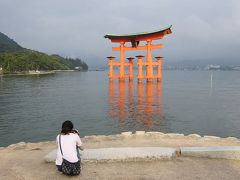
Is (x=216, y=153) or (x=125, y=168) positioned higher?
(x=216, y=153)

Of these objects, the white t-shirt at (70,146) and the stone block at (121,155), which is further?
the stone block at (121,155)

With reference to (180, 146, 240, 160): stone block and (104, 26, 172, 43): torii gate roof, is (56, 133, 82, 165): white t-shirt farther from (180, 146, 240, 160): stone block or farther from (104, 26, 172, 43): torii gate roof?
(104, 26, 172, 43): torii gate roof

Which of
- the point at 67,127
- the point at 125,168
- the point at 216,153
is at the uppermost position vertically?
the point at 67,127

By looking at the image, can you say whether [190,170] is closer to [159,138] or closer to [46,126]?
[159,138]

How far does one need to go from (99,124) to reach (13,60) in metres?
84.7

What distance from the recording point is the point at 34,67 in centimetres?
10788

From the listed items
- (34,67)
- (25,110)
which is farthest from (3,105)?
(34,67)

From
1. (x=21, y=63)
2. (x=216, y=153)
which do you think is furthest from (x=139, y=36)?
(x=21, y=63)

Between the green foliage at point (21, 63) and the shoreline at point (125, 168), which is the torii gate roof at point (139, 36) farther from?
the green foliage at point (21, 63)

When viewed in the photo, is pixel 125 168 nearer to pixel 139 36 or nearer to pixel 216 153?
pixel 216 153

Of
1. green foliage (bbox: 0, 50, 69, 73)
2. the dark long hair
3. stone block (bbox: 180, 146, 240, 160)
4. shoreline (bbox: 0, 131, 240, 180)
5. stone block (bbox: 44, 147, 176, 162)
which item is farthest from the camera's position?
green foliage (bbox: 0, 50, 69, 73)

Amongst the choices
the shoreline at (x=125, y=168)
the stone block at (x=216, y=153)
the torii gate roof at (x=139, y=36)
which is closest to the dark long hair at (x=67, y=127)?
the shoreline at (x=125, y=168)

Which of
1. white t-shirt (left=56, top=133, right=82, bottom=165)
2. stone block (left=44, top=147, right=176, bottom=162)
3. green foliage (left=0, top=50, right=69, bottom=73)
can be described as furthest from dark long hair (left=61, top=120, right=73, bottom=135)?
green foliage (left=0, top=50, right=69, bottom=73)

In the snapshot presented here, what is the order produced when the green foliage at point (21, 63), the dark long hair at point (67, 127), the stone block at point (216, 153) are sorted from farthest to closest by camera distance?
the green foliage at point (21, 63) < the stone block at point (216, 153) < the dark long hair at point (67, 127)
